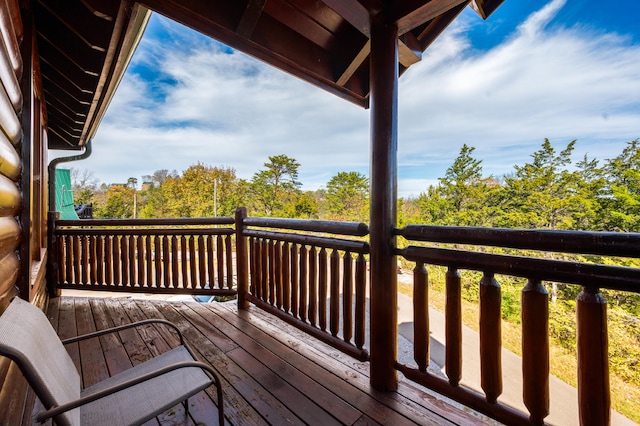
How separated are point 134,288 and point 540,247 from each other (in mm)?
4329

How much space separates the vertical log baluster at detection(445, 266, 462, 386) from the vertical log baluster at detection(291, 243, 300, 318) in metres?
1.25

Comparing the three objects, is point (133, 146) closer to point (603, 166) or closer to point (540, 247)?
point (540, 247)

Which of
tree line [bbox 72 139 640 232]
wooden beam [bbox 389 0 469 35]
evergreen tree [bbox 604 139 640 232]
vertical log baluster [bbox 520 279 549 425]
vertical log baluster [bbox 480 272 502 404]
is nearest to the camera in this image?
vertical log baluster [bbox 520 279 549 425]

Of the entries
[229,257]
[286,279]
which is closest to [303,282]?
[286,279]

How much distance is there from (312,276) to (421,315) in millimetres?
906

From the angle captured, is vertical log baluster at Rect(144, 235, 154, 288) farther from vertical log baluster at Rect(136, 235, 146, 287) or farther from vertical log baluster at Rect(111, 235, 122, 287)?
vertical log baluster at Rect(111, 235, 122, 287)

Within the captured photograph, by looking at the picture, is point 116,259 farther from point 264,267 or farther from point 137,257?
point 264,267

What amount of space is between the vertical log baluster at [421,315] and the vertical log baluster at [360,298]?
0.37 metres

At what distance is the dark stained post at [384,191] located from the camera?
5.30ft

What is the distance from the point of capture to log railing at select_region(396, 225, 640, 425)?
3.28 ft

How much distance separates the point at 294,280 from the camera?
236cm

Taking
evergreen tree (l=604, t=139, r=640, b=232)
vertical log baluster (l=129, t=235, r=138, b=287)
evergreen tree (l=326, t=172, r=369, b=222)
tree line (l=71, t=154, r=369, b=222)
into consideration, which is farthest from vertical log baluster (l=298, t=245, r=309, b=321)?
evergreen tree (l=326, t=172, r=369, b=222)

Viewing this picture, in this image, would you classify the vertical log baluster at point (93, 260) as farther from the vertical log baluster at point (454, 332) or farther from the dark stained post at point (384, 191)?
the vertical log baluster at point (454, 332)

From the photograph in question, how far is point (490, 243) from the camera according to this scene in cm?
121
